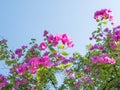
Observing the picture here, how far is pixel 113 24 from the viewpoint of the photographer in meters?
12.5

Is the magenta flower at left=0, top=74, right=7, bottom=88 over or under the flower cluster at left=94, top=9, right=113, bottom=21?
under

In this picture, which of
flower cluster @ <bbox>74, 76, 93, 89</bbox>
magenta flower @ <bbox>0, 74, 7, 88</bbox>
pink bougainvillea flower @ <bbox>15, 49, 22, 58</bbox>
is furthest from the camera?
pink bougainvillea flower @ <bbox>15, 49, 22, 58</bbox>

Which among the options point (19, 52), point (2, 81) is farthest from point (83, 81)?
point (2, 81)

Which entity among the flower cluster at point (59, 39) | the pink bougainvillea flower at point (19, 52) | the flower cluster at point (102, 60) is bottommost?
the flower cluster at point (102, 60)

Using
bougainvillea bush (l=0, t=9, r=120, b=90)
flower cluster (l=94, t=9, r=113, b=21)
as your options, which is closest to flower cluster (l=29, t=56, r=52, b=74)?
bougainvillea bush (l=0, t=9, r=120, b=90)

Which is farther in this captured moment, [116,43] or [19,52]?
[19,52]

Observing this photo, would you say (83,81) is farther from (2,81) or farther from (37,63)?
(2,81)

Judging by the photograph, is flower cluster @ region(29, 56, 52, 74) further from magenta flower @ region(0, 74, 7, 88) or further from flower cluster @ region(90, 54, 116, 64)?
flower cluster @ region(90, 54, 116, 64)

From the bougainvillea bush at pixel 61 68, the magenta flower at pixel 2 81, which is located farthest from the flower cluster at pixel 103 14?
the magenta flower at pixel 2 81

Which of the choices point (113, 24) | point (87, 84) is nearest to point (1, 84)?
point (87, 84)

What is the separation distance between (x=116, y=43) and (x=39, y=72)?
3.01 metres

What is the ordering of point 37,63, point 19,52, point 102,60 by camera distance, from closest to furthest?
1. point 37,63
2. point 102,60
3. point 19,52

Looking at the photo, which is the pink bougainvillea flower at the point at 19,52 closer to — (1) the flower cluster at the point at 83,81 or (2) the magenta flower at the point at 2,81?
(2) the magenta flower at the point at 2,81

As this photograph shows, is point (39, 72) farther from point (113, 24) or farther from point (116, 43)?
point (113, 24)
